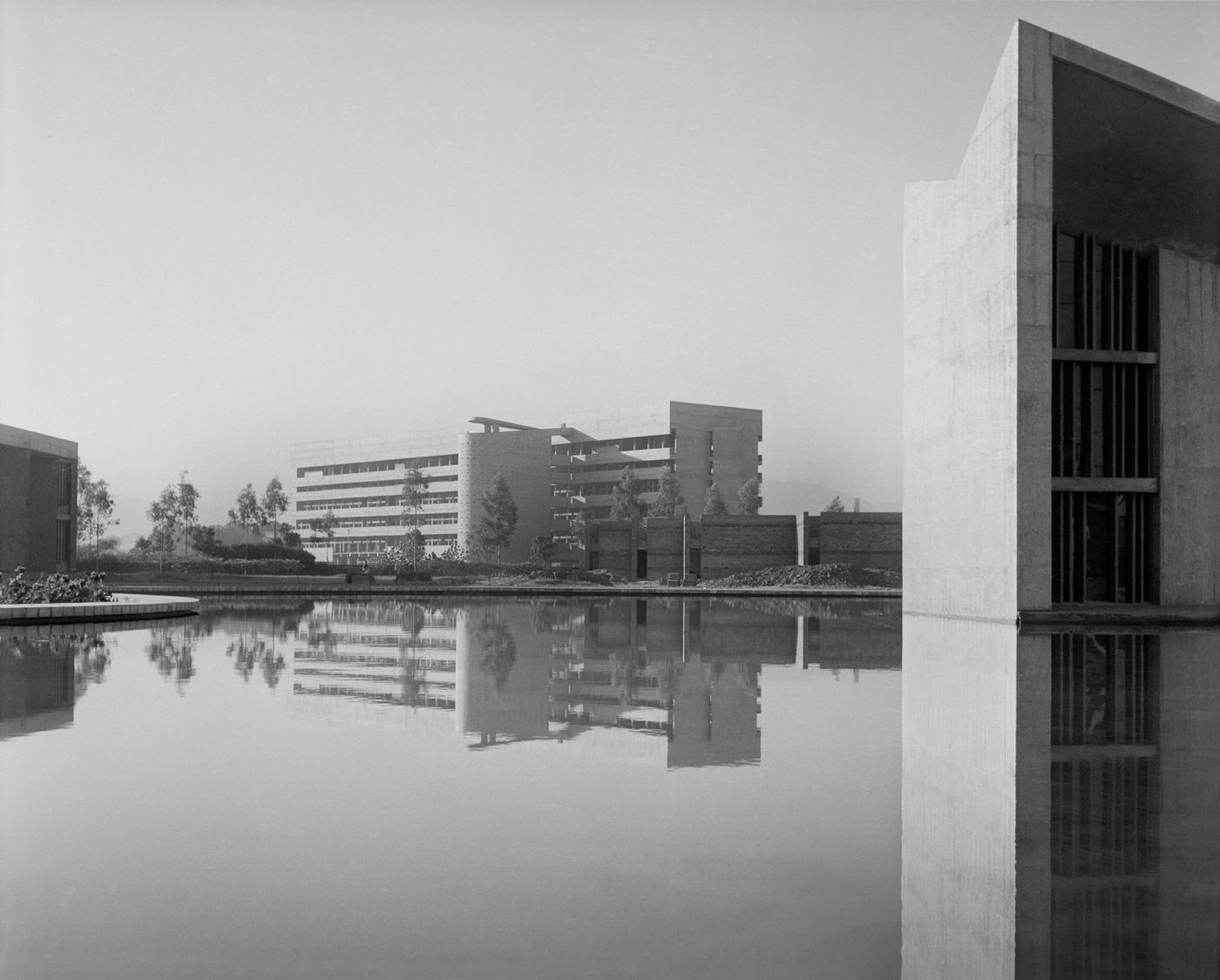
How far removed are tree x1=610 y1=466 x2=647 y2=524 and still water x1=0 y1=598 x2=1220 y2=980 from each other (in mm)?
67500

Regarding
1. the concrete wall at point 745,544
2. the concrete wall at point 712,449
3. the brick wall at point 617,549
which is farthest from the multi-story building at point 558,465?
the concrete wall at point 745,544

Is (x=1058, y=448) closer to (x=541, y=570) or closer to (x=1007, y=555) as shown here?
(x=1007, y=555)

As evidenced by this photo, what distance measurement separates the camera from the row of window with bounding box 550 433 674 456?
87.9 metres

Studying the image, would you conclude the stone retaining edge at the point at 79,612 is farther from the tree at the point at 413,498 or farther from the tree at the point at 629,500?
the tree at the point at 629,500

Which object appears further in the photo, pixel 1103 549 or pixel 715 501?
pixel 715 501

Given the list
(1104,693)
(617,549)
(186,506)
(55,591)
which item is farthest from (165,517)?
(1104,693)

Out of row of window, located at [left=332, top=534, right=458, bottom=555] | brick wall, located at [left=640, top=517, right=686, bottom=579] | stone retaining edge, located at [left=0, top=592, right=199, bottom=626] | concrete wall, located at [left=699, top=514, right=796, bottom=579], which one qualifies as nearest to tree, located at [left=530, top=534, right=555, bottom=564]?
row of window, located at [left=332, top=534, right=458, bottom=555]

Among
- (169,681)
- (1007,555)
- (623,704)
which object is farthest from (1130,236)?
(169,681)

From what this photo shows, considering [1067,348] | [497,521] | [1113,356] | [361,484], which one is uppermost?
[361,484]

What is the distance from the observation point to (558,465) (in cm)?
9388

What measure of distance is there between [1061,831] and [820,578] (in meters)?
51.2

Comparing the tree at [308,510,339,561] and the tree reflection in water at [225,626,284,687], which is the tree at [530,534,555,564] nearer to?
the tree at [308,510,339,561]

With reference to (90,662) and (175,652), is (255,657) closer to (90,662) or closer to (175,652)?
(175,652)

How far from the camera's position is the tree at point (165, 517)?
3071 inches
